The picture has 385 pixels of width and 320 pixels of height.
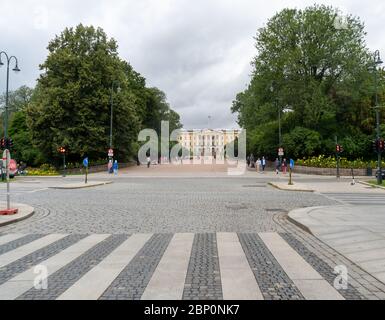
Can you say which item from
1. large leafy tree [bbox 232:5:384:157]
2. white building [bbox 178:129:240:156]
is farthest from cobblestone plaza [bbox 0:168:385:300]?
white building [bbox 178:129:240:156]

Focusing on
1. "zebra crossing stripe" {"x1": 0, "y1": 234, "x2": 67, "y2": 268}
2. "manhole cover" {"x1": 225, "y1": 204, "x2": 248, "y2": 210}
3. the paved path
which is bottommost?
the paved path

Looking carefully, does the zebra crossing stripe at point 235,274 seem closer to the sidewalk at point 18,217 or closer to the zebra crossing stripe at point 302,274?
the zebra crossing stripe at point 302,274

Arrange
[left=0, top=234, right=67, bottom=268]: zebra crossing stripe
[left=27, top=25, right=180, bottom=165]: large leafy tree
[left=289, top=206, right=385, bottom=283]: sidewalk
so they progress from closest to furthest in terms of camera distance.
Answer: [left=289, top=206, right=385, bottom=283]: sidewalk < [left=0, top=234, right=67, bottom=268]: zebra crossing stripe < [left=27, top=25, right=180, bottom=165]: large leafy tree

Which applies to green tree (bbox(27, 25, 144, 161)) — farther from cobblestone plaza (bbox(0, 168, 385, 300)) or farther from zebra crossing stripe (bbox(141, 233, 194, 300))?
zebra crossing stripe (bbox(141, 233, 194, 300))

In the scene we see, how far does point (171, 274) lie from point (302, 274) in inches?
77.9

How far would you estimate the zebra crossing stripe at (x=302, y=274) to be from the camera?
520 cm

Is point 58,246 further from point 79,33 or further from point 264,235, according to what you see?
point 79,33

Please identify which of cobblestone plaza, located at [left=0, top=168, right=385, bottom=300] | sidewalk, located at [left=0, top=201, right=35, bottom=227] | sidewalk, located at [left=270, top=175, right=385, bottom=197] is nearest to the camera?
cobblestone plaza, located at [left=0, top=168, right=385, bottom=300]

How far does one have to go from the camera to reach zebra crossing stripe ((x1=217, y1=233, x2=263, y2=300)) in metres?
5.18

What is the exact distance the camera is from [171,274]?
6195mm

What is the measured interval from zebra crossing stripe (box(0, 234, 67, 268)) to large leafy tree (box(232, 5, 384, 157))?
129ft

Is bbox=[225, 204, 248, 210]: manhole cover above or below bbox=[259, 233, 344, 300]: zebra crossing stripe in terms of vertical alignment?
below

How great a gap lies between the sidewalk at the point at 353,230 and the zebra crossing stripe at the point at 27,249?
6.01 m
